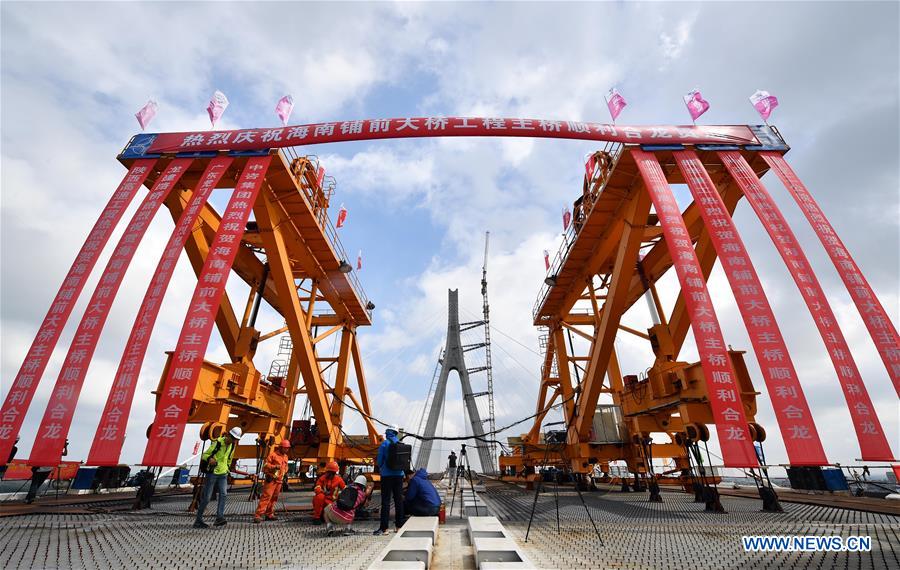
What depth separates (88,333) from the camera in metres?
9.34

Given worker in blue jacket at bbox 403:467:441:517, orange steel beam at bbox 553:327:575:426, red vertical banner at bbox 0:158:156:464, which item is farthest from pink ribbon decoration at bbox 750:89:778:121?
red vertical banner at bbox 0:158:156:464

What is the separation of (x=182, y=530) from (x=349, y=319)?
43.8ft

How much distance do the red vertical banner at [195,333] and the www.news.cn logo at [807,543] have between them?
988 centimetres

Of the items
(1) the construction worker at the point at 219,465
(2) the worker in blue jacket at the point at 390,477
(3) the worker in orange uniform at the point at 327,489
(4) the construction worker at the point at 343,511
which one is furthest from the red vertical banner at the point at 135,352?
(2) the worker in blue jacket at the point at 390,477

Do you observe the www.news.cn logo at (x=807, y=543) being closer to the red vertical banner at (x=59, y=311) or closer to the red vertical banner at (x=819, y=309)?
the red vertical banner at (x=819, y=309)

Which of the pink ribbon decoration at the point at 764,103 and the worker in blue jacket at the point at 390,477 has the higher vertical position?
the pink ribbon decoration at the point at 764,103

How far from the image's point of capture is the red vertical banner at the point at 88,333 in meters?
8.16

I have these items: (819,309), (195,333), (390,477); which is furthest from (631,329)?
(195,333)

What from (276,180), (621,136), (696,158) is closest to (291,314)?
(276,180)

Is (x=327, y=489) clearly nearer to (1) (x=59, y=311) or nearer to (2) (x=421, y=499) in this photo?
(2) (x=421, y=499)

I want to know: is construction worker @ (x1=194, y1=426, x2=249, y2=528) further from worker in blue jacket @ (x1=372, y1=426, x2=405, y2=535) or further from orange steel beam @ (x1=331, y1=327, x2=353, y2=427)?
orange steel beam @ (x1=331, y1=327, x2=353, y2=427)

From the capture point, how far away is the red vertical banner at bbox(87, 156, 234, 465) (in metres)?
7.95

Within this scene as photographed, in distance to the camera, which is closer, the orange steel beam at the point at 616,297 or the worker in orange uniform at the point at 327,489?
the worker in orange uniform at the point at 327,489

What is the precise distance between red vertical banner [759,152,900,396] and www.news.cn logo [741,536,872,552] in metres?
5.12
